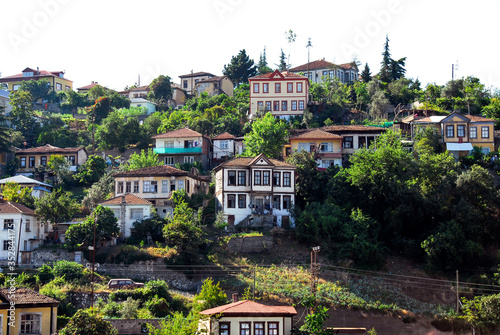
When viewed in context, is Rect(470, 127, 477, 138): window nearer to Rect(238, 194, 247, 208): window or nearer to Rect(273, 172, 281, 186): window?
Rect(273, 172, 281, 186): window

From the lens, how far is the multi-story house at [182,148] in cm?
8138

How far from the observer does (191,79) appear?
409 ft

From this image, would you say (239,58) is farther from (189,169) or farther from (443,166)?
(443,166)

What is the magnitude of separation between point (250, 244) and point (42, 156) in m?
36.3

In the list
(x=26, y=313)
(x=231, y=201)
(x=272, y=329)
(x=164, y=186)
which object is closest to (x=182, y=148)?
(x=164, y=186)

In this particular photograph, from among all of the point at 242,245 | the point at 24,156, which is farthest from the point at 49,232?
the point at 24,156

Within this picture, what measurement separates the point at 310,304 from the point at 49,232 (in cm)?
2911

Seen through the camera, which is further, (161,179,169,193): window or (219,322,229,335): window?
(161,179,169,193): window

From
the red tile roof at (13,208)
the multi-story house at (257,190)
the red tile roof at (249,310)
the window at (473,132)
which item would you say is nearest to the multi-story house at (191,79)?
the window at (473,132)

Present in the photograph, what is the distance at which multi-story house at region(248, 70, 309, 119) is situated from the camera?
91.1 m

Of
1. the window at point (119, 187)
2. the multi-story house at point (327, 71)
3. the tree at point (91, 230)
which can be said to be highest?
the multi-story house at point (327, 71)

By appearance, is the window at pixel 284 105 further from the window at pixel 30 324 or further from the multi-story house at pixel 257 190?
the window at pixel 30 324

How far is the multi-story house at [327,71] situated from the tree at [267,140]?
115ft

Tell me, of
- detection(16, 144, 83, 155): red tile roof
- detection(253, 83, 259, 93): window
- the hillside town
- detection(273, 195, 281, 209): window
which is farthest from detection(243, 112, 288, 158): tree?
detection(16, 144, 83, 155): red tile roof
